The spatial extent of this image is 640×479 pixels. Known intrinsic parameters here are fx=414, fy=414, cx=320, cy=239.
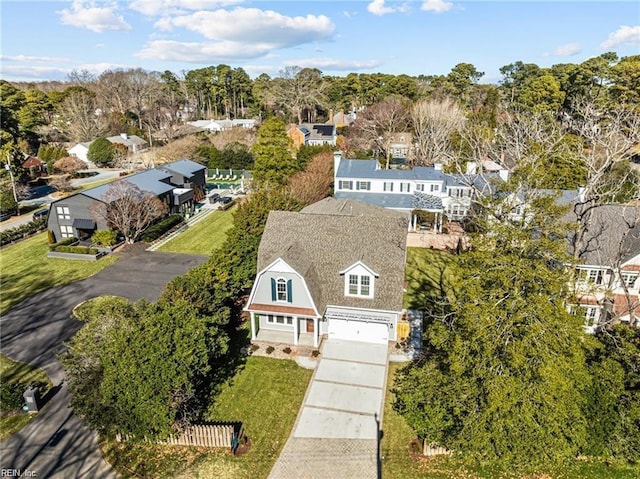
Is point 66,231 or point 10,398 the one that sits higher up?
point 66,231

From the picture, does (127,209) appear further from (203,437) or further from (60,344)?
(203,437)

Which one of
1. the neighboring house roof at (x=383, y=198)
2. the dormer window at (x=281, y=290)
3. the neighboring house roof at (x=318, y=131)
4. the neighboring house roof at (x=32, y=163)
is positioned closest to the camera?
the dormer window at (x=281, y=290)

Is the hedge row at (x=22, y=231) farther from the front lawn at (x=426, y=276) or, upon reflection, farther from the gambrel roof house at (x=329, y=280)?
the front lawn at (x=426, y=276)

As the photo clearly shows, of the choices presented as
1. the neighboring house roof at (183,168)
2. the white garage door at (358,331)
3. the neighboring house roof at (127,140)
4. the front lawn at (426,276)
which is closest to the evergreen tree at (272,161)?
the neighboring house roof at (183,168)

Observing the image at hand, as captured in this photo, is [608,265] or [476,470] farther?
[608,265]

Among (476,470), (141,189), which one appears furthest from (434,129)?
(476,470)

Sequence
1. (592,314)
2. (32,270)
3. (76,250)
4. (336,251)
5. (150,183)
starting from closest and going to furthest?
1. (336,251)
2. (592,314)
3. (32,270)
4. (76,250)
5. (150,183)

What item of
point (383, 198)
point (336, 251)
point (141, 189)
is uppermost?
point (141, 189)
